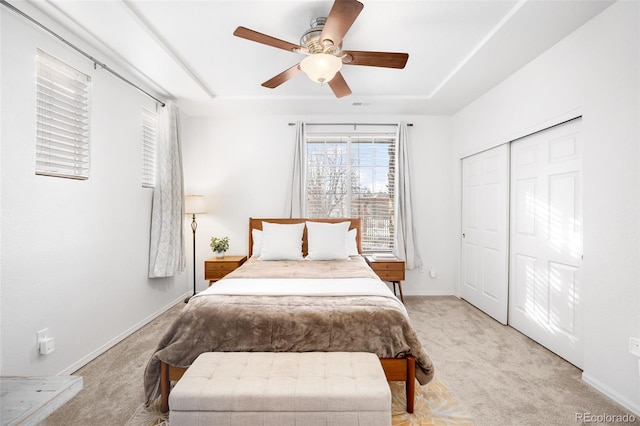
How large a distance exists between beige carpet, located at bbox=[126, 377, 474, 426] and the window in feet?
7.78

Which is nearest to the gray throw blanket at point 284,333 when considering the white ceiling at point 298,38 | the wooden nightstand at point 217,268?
the wooden nightstand at point 217,268

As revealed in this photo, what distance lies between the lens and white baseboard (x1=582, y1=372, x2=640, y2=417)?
1.75 metres

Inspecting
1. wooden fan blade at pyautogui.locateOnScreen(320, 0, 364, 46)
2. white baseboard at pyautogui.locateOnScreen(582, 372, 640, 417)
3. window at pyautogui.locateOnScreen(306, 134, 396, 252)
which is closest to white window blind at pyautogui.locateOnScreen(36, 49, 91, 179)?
wooden fan blade at pyautogui.locateOnScreen(320, 0, 364, 46)

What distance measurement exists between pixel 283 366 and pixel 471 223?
3.24 m

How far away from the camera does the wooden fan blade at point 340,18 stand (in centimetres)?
155

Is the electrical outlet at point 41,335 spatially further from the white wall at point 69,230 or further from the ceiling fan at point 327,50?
the ceiling fan at point 327,50

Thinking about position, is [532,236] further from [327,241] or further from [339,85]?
[339,85]

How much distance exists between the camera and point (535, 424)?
1.68 metres

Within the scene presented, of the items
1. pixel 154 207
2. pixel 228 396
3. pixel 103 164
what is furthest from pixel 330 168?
pixel 228 396

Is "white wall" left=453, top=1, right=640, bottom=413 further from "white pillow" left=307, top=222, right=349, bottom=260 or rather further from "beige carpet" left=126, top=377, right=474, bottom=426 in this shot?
"white pillow" left=307, top=222, right=349, bottom=260

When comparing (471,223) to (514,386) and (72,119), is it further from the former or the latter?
(72,119)

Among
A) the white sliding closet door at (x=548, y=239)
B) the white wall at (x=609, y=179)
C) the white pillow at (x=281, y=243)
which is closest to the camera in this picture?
the white wall at (x=609, y=179)

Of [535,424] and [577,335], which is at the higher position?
[577,335]

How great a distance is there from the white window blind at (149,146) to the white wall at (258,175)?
81cm
